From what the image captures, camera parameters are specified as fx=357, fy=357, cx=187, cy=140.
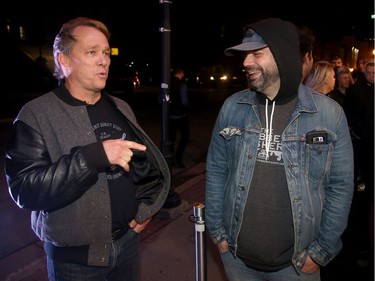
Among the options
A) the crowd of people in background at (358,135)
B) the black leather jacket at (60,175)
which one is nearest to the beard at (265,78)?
the black leather jacket at (60,175)

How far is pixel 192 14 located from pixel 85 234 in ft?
132

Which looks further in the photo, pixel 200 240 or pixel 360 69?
pixel 360 69

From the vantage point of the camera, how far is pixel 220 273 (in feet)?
12.1

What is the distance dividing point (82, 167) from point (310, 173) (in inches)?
49.7

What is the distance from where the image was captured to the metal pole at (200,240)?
240 cm

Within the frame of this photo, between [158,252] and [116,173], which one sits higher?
[116,173]

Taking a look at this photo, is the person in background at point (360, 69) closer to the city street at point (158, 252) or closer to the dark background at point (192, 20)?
the city street at point (158, 252)

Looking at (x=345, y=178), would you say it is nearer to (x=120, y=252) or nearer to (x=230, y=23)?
(x=120, y=252)

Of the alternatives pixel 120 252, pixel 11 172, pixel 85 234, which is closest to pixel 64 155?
pixel 11 172

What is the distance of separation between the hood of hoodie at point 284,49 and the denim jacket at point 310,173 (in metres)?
0.11

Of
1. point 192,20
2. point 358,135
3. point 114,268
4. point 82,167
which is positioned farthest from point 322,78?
point 192,20

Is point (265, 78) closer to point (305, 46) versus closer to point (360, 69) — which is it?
point (305, 46)

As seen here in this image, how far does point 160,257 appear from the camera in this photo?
3.99 metres

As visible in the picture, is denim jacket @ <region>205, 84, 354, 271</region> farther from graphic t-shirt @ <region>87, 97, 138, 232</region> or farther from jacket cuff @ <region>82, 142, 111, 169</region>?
jacket cuff @ <region>82, 142, 111, 169</region>
